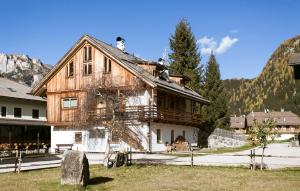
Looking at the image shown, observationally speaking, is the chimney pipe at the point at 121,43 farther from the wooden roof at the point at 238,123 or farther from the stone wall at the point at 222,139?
the wooden roof at the point at 238,123

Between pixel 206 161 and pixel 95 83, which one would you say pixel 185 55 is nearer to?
pixel 95 83

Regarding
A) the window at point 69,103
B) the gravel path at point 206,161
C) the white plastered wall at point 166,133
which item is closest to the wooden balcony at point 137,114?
the white plastered wall at point 166,133

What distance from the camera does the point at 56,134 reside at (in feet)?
140

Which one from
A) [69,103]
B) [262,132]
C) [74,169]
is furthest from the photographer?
[69,103]

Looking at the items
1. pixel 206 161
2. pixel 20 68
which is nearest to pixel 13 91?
pixel 206 161

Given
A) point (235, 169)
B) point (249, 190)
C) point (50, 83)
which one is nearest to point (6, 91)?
point (50, 83)

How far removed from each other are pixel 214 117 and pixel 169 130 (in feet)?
66.9

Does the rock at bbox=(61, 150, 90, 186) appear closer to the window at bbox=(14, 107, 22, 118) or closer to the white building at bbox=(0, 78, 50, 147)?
the white building at bbox=(0, 78, 50, 147)

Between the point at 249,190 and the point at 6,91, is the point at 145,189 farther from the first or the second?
the point at 6,91

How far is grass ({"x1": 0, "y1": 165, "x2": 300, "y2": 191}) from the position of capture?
16328mm

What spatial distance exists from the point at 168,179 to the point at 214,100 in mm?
44036

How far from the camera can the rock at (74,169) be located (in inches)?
650

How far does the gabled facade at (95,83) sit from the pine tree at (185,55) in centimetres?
1384

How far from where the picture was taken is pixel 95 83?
39.1 metres
